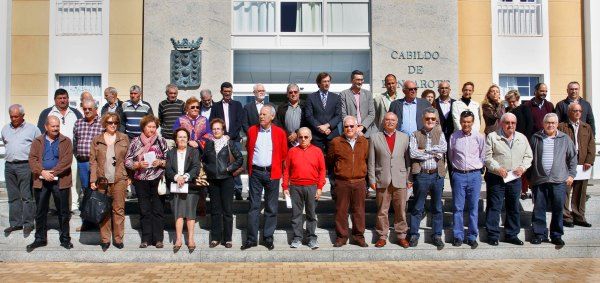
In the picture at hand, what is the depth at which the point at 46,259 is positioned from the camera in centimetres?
756

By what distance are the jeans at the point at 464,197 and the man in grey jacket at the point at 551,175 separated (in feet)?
3.19

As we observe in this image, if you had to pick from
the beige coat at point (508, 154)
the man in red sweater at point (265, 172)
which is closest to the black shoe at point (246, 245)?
the man in red sweater at point (265, 172)

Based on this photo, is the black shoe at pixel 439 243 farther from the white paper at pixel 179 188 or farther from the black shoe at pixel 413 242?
the white paper at pixel 179 188

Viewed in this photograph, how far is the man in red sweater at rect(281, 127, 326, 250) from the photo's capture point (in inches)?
299

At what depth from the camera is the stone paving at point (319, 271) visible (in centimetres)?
659

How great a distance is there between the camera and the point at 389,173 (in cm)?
767

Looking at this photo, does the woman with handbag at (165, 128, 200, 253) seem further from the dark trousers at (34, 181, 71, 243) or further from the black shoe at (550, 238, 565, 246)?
the black shoe at (550, 238, 565, 246)

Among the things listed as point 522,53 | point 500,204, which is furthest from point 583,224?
point 522,53

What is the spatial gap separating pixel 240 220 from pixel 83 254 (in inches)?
93.8

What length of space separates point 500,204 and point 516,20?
7771 mm

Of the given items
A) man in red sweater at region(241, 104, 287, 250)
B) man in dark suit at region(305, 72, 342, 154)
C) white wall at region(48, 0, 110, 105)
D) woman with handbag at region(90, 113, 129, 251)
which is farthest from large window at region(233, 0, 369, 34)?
woman with handbag at region(90, 113, 129, 251)

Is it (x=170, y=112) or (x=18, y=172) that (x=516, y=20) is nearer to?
(x=170, y=112)

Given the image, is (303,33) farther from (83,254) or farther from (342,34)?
(83,254)

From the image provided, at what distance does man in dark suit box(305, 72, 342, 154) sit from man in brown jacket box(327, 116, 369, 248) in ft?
1.81
